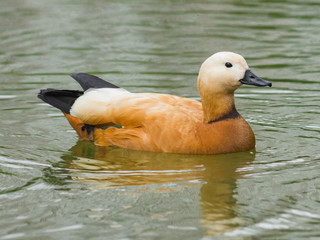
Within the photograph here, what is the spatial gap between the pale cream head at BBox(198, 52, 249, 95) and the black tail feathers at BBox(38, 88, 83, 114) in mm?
1811

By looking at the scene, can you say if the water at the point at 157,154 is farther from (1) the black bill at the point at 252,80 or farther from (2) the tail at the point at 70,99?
(1) the black bill at the point at 252,80

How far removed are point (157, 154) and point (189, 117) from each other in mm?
556

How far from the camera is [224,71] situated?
26.9ft

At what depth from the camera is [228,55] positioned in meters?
8.24

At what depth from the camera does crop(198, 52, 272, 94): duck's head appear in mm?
8188

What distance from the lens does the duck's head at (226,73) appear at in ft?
26.9

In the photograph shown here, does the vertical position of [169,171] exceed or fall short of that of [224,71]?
it falls short

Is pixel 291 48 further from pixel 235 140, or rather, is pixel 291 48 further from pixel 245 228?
pixel 245 228

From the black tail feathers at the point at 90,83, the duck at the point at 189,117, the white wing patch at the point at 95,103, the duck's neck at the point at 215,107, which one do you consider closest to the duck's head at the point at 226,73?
the duck at the point at 189,117

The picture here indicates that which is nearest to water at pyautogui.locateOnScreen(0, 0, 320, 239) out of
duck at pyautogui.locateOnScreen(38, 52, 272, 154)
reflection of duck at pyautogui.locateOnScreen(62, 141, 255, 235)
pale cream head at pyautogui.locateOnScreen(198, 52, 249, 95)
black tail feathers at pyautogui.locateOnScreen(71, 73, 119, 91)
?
reflection of duck at pyautogui.locateOnScreen(62, 141, 255, 235)

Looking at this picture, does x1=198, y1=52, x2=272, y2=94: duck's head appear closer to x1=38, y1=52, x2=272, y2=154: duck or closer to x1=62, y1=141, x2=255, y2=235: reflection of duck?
x1=38, y1=52, x2=272, y2=154: duck

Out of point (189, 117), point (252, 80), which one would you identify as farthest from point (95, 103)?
point (252, 80)

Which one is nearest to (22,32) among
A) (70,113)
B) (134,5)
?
(134,5)

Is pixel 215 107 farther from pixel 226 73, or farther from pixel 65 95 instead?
pixel 65 95
